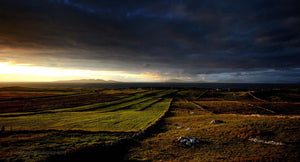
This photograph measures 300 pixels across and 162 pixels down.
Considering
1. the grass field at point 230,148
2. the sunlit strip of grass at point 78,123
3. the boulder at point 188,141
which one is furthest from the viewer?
the sunlit strip of grass at point 78,123

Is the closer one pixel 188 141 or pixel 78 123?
pixel 188 141

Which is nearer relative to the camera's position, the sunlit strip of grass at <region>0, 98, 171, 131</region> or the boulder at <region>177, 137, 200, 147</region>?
the boulder at <region>177, 137, 200, 147</region>

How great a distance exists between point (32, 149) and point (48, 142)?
121 inches

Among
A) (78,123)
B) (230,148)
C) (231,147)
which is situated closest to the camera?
(230,148)

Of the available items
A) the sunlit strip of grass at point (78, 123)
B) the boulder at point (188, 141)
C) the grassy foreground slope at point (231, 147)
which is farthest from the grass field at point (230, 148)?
the sunlit strip of grass at point (78, 123)

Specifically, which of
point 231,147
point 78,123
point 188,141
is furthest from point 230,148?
point 78,123

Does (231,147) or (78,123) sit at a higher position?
(231,147)

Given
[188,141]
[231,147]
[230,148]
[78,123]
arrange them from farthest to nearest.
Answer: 1. [78,123]
2. [188,141]
3. [231,147]
4. [230,148]

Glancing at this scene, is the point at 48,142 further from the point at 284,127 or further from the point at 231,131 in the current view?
the point at 284,127

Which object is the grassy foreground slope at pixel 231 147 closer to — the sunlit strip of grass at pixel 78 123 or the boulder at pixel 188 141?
the boulder at pixel 188 141

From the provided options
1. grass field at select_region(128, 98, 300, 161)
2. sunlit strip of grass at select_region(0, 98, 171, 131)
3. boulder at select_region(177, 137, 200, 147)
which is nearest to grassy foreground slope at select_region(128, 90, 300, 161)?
grass field at select_region(128, 98, 300, 161)

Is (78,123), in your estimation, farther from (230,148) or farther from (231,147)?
(231,147)

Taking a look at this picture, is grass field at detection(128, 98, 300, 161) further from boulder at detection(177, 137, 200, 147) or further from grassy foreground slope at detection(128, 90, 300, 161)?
boulder at detection(177, 137, 200, 147)

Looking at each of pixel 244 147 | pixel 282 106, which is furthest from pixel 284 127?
pixel 282 106
